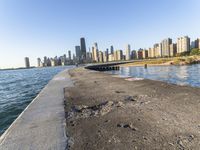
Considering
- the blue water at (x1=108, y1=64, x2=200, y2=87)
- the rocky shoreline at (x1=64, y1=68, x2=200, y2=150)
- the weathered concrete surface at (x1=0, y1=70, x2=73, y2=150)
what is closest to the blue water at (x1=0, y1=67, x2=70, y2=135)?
the weathered concrete surface at (x1=0, y1=70, x2=73, y2=150)

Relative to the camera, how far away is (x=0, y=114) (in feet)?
43.6

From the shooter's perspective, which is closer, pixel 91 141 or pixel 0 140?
pixel 91 141

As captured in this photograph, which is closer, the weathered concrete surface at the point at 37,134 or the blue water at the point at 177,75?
the weathered concrete surface at the point at 37,134

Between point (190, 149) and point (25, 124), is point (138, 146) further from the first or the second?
point (25, 124)

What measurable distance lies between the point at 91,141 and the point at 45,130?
5.10ft

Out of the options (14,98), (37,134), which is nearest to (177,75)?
(14,98)

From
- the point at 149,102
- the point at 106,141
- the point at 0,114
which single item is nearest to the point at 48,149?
the point at 106,141

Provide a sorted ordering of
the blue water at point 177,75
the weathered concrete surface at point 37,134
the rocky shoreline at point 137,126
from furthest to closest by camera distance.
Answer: the blue water at point 177,75, the weathered concrete surface at point 37,134, the rocky shoreline at point 137,126

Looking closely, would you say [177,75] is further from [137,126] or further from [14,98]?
[137,126]

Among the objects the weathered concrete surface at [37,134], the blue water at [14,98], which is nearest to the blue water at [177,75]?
the blue water at [14,98]

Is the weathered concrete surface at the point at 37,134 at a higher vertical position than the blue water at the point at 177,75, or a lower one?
higher

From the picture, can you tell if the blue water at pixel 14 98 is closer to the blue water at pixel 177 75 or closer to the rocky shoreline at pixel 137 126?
the rocky shoreline at pixel 137 126

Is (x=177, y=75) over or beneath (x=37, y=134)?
beneath

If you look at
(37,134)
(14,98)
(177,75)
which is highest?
(37,134)
